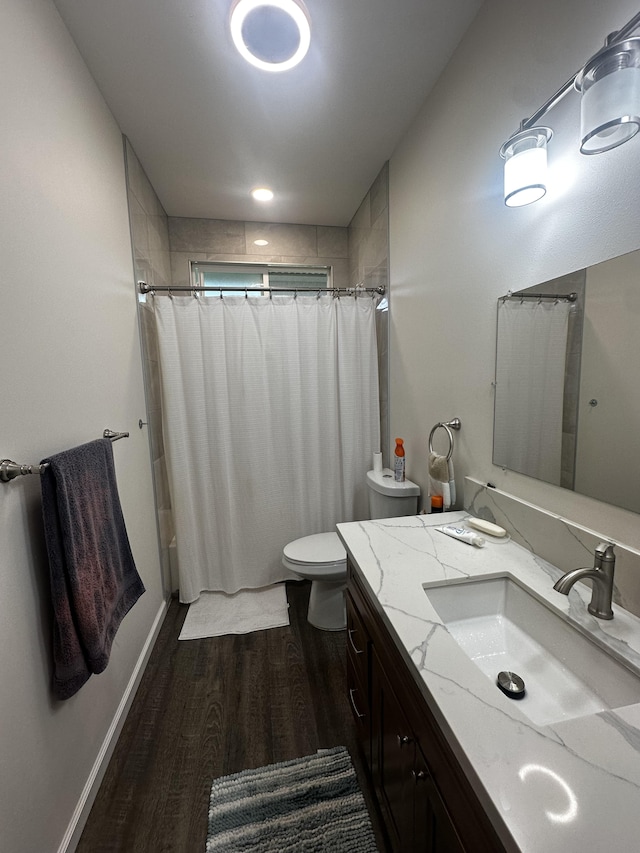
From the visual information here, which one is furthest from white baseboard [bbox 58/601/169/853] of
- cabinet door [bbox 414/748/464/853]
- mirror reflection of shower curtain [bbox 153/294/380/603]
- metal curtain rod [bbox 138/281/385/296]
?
metal curtain rod [bbox 138/281/385/296]

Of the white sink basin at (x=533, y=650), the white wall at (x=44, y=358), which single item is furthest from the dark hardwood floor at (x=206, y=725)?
the white sink basin at (x=533, y=650)

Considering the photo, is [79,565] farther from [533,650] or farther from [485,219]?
[485,219]

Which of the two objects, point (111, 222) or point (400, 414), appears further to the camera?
point (400, 414)

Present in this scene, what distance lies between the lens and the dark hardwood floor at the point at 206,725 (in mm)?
1141

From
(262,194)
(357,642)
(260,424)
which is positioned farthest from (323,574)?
(262,194)

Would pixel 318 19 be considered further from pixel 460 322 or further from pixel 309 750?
pixel 309 750

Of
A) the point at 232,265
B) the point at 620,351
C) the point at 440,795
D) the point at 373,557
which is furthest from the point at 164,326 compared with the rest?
the point at 440,795

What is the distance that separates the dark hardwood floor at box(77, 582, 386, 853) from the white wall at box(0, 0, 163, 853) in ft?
0.49

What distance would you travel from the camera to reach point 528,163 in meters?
0.95

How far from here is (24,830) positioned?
0.87m

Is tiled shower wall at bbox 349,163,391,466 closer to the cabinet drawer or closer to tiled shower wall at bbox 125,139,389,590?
tiled shower wall at bbox 125,139,389,590

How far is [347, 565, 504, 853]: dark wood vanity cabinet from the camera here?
0.58 metres

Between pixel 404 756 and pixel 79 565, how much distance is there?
3.22 feet

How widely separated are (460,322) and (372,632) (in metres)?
1.19
